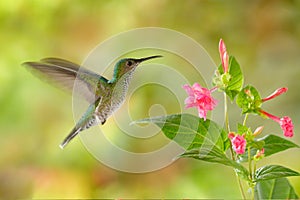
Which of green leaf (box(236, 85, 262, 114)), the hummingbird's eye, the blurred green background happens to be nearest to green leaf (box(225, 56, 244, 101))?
green leaf (box(236, 85, 262, 114))

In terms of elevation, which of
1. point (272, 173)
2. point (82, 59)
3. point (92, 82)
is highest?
point (82, 59)

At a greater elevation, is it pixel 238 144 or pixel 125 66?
pixel 125 66

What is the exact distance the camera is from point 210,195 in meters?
1.49

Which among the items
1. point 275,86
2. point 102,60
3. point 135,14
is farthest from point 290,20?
point 102,60

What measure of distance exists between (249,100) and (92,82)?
0.20m

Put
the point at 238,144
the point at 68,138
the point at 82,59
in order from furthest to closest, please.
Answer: the point at 82,59 → the point at 68,138 → the point at 238,144

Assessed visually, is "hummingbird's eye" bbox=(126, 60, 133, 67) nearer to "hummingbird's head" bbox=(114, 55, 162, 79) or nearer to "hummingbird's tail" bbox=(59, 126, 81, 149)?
"hummingbird's head" bbox=(114, 55, 162, 79)

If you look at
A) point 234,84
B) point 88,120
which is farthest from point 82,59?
point 234,84

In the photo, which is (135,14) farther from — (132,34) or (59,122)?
(59,122)

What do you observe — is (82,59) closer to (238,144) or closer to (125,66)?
(125,66)

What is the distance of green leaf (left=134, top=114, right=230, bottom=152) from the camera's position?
61 centimetres

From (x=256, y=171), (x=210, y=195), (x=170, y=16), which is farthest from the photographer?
(x=170, y=16)

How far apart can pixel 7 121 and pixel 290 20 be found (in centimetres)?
93

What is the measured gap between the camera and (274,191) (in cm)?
72
